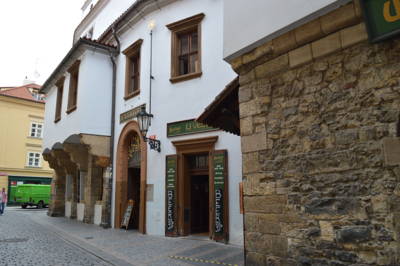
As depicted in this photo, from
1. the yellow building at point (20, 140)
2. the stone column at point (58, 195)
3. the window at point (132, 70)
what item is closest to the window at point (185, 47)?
the window at point (132, 70)

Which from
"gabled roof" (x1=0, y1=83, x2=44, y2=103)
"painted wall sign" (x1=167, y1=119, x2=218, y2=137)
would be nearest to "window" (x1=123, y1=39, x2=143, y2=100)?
"painted wall sign" (x1=167, y1=119, x2=218, y2=137)

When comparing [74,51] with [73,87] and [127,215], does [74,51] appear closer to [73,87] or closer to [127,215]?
[73,87]

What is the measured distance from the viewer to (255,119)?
15.3 ft

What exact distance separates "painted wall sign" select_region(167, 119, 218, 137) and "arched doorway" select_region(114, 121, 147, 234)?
6.65 feet

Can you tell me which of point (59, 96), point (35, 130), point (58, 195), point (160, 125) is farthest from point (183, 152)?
point (35, 130)

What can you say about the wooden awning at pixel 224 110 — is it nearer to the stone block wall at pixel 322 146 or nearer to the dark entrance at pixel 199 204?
the stone block wall at pixel 322 146

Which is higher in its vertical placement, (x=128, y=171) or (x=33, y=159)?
(x=33, y=159)

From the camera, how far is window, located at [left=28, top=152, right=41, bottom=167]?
3353 cm

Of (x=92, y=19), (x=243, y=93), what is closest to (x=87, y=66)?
(x=92, y=19)

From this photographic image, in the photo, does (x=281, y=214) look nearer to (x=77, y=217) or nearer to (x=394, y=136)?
(x=394, y=136)

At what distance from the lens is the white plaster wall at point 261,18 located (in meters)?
3.96

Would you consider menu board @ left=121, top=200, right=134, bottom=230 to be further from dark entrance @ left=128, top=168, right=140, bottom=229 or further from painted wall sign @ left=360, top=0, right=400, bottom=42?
painted wall sign @ left=360, top=0, right=400, bottom=42

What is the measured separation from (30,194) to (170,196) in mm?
20662

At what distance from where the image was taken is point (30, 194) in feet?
86.4
